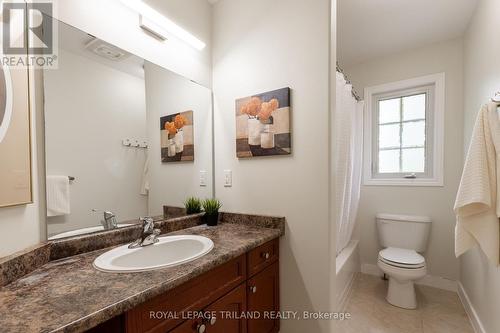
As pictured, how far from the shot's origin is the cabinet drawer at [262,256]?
50.2 inches

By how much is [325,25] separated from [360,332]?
7.08 ft

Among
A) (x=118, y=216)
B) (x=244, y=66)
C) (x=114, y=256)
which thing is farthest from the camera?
(x=244, y=66)

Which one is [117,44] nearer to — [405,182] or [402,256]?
[402,256]

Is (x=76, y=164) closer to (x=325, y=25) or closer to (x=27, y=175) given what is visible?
(x=27, y=175)

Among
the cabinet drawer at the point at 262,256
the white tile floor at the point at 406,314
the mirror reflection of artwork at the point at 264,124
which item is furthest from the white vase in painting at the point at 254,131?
the white tile floor at the point at 406,314

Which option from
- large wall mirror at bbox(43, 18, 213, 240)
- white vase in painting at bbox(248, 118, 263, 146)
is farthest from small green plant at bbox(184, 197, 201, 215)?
white vase in painting at bbox(248, 118, 263, 146)

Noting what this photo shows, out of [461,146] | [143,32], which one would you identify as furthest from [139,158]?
[461,146]

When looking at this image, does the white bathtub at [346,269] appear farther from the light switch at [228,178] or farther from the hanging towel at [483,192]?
the light switch at [228,178]

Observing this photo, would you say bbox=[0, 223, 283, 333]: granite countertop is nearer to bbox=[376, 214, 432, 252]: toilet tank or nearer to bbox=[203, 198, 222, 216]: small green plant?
bbox=[203, 198, 222, 216]: small green plant

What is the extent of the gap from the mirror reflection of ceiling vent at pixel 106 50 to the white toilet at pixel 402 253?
8.39 feet

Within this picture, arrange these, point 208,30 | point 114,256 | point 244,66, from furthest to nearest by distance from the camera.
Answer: point 208,30, point 244,66, point 114,256

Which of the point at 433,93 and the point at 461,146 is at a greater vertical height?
the point at 433,93

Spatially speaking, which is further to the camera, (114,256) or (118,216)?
(118,216)

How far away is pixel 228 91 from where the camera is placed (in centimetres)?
175
